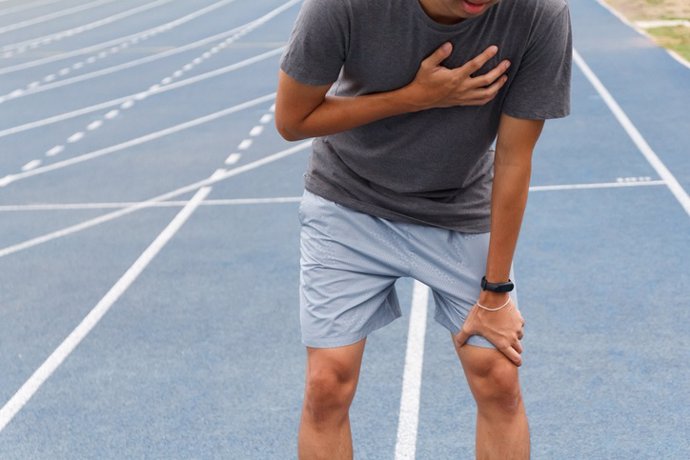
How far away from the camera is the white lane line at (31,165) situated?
365 inches

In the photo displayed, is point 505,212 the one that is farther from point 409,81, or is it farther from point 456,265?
point 409,81

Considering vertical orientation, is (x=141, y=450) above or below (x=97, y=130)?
above

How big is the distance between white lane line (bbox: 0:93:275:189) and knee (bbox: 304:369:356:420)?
6.53 metres

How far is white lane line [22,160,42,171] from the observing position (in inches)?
365

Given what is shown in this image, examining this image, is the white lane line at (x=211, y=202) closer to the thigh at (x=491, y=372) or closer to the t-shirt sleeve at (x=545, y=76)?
the thigh at (x=491, y=372)

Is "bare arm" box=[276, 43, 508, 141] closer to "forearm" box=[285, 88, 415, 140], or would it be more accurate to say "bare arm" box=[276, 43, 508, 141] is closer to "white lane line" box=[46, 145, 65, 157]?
"forearm" box=[285, 88, 415, 140]

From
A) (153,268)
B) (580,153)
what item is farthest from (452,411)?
(580,153)

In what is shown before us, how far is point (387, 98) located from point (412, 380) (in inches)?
85.5

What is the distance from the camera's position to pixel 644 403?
4.33 meters

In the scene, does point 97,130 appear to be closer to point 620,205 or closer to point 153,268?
point 153,268

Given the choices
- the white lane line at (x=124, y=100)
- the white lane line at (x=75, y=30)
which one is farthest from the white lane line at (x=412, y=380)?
the white lane line at (x=75, y=30)

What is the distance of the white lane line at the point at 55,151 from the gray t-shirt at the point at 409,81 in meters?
7.14

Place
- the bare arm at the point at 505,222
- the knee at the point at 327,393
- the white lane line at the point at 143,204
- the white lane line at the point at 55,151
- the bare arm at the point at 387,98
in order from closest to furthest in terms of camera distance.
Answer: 1. the bare arm at the point at 387,98
2. the bare arm at the point at 505,222
3. the knee at the point at 327,393
4. the white lane line at the point at 143,204
5. the white lane line at the point at 55,151

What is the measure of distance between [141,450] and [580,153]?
5411 millimetres
